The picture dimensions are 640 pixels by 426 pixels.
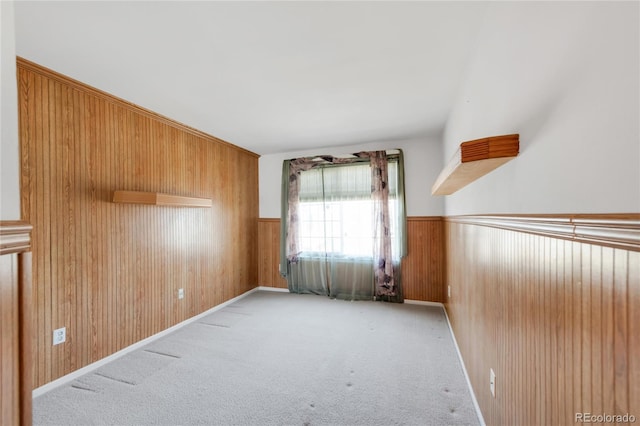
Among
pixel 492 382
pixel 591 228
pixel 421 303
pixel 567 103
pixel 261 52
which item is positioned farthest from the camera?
pixel 421 303

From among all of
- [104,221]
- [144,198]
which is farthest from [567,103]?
[104,221]

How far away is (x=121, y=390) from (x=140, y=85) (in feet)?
7.94

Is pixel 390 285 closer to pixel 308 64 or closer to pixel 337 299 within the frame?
pixel 337 299

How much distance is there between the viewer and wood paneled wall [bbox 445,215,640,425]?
528 millimetres

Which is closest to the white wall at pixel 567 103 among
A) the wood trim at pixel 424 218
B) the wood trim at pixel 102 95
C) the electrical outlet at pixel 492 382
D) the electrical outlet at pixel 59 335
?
the electrical outlet at pixel 492 382

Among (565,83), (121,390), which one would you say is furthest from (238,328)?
(565,83)

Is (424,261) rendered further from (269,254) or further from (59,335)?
(59,335)

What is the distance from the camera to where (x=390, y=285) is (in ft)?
12.4

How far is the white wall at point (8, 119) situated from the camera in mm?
625

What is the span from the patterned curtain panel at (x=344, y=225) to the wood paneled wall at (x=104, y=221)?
129 cm

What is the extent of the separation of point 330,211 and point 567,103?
350 cm

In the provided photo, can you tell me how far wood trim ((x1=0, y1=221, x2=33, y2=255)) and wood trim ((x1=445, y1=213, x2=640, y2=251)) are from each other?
131 centimetres

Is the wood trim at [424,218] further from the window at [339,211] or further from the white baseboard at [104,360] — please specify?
the white baseboard at [104,360]

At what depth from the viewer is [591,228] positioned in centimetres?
59
